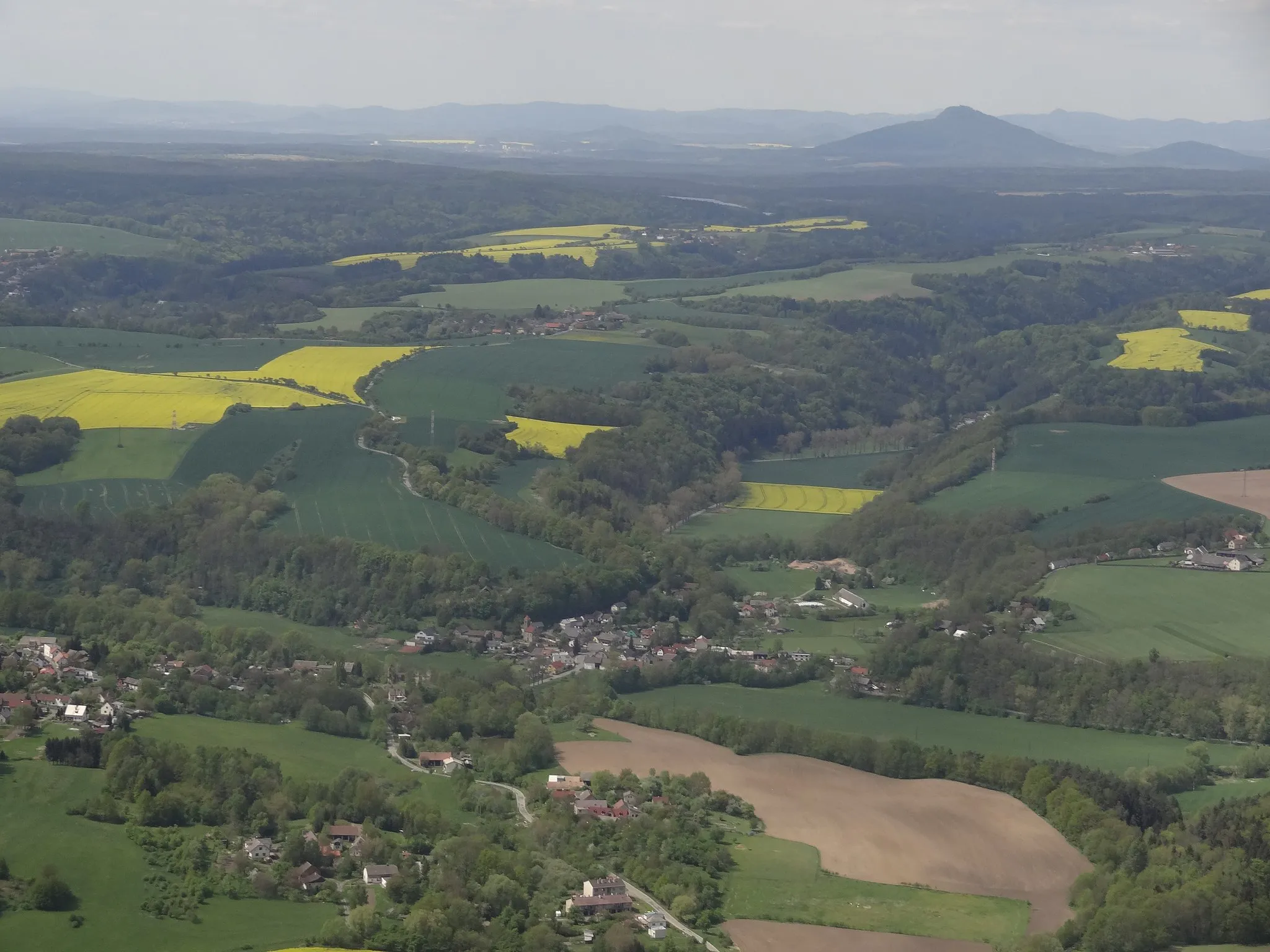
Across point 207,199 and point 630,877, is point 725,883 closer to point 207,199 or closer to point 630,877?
point 630,877

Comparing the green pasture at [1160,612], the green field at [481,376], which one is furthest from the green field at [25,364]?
the green pasture at [1160,612]

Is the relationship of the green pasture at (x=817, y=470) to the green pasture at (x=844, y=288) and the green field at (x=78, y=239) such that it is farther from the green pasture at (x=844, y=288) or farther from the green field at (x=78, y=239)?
the green field at (x=78, y=239)

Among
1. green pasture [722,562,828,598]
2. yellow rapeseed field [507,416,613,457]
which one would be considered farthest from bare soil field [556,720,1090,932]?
yellow rapeseed field [507,416,613,457]

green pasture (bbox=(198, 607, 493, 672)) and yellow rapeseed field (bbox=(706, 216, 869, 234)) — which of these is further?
yellow rapeseed field (bbox=(706, 216, 869, 234))

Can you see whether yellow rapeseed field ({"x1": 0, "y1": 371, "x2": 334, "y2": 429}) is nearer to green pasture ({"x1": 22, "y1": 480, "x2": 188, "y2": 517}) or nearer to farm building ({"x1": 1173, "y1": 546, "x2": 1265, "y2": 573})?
green pasture ({"x1": 22, "y1": 480, "x2": 188, "y2": 517})

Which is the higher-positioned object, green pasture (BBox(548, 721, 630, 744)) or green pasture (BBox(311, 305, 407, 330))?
green pasture (BBox(311, 305, 407, 330))

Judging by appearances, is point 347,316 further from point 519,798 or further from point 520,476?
point 519,798

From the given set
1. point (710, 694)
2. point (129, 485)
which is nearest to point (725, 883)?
point (710, 694)
